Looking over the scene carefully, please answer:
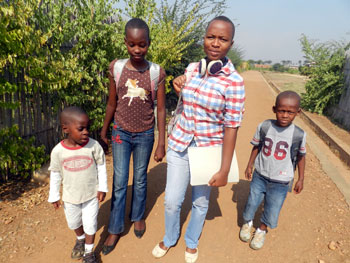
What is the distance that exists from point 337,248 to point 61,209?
3.11 metres

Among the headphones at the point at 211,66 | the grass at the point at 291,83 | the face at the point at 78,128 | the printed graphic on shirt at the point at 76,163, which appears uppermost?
the headphones at the point at 211,66

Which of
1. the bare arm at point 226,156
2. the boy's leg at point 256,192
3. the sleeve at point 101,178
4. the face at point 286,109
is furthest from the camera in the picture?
the boy's leg at point 256,192

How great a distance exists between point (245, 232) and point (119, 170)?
1509 millimetres

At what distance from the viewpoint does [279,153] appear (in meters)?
2.43

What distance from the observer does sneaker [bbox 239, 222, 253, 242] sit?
2721 mm

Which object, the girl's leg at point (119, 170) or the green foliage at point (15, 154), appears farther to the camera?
the green foliage at point (15, 154)

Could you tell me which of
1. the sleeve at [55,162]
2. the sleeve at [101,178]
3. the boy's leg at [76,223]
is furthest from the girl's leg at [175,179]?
the sleeve at [55,162]

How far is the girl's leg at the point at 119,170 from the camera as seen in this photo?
234 cm

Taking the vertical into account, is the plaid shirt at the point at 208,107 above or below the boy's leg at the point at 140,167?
above

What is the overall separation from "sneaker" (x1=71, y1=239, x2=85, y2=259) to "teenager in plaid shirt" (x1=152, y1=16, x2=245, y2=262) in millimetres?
837

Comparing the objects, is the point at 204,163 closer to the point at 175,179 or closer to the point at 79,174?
the point at 175,179

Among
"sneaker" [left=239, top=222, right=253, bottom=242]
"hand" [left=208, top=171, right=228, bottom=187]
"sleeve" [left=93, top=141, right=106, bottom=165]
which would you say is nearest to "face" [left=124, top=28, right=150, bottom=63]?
"sleeve" [left=93, top=141, right=106, bottom=165]

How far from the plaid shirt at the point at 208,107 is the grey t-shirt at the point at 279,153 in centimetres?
72

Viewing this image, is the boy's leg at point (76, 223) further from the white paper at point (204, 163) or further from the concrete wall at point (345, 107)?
the concrete wall at point (345, 107)
